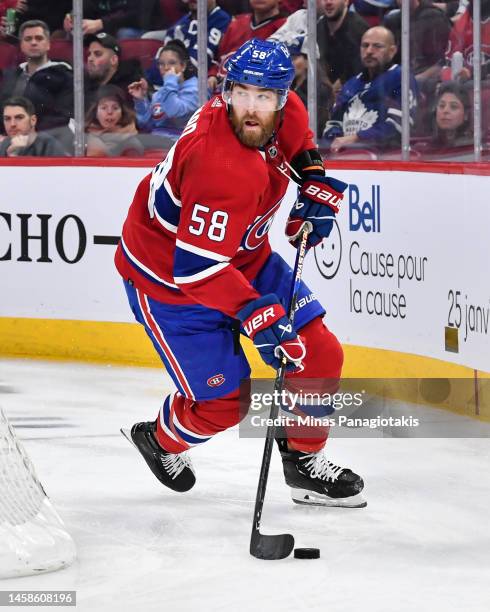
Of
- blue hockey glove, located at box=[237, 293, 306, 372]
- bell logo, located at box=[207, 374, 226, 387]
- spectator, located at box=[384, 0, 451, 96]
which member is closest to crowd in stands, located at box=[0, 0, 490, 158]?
spectator, located at box=[384, 0, 451, 96]

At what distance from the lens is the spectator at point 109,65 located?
625 centimetres

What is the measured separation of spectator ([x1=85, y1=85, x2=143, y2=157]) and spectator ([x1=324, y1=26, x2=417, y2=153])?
0.97 metres

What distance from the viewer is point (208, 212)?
10.4 feet

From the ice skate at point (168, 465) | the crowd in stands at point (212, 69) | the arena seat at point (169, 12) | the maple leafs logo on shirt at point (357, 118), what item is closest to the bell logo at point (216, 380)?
the ice skate at point (168, 465)

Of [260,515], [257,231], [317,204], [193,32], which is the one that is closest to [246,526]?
[260,515]

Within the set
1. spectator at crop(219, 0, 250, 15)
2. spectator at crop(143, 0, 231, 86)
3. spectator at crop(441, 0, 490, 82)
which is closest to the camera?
spectator at crop(441, 0, 490, 82)

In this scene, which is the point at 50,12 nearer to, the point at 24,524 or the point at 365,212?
the point at 365,212

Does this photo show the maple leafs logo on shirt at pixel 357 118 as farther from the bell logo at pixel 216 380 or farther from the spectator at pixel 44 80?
the bell logo at pixel 216 380

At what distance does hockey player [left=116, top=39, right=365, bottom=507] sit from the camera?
3188 mm

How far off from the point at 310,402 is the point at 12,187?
9.95ft

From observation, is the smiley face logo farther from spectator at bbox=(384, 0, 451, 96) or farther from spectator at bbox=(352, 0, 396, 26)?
spectator at bbox=(352, 0, 396, 26)

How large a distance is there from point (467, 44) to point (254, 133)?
217 centimetres

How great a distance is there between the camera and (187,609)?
277 cm

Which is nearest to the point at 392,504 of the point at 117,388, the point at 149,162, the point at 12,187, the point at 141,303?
the point at 141,303
